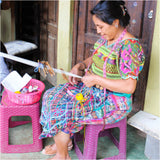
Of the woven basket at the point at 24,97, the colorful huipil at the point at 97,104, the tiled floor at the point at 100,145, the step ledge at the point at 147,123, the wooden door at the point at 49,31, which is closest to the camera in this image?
the colorful huipil at the point at 97,104

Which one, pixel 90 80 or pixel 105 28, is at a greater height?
pixel 105 28

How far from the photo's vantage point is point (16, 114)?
83.4 inches

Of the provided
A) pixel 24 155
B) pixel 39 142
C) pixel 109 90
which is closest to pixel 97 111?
pixel 109 90

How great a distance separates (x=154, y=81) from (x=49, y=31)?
1.96m

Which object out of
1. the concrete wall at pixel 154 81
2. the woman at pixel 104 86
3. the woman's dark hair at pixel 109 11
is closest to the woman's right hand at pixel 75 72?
the woman at pixel 104 86

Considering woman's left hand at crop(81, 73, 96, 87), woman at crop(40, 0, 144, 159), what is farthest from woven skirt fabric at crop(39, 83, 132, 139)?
woman's left hand at crop(81, 73, 96, 87)

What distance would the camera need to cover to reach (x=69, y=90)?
6.70 ft

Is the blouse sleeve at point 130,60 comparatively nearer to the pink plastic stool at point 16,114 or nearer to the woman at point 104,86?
the woman at point 104,86

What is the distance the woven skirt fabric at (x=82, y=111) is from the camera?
5.97 feet

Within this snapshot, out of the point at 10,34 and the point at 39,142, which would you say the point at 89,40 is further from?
the point at 10,34

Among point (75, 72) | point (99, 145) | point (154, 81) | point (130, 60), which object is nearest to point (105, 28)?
point (130, 60)

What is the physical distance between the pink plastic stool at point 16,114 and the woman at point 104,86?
223 mm

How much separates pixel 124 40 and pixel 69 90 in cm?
62

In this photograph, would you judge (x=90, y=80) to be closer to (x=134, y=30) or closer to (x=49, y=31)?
(x=134, y=30)
